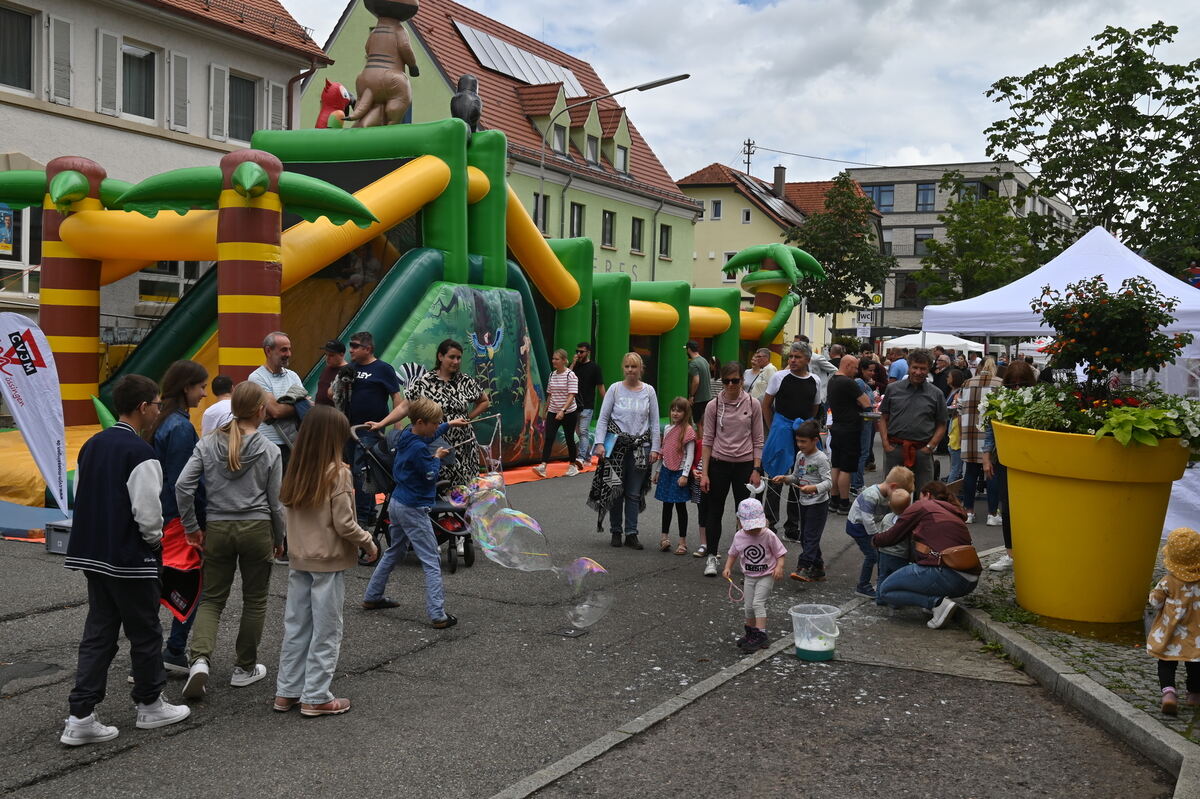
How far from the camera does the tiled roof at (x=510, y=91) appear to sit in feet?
105

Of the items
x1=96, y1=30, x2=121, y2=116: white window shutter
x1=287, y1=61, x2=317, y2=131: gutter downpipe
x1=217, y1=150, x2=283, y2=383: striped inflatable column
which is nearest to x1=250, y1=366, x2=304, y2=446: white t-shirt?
→ x1=217, y1=150, x2=283, y2=383: striped inflatable column

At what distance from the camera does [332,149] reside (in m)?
13.9

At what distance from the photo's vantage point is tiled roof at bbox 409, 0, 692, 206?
1262 inches

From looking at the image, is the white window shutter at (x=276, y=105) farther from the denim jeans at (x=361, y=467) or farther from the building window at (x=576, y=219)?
the denim jeans at (x=361, y=467)

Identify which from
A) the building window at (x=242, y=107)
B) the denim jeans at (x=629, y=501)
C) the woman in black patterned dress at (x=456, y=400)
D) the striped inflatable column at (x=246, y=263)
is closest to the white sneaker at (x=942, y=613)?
the denim jeans at (x=629, y=501)

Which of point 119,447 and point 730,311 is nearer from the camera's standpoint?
point 119,447

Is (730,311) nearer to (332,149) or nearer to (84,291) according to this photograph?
(332,149)

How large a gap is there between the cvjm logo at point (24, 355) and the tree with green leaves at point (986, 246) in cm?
2259

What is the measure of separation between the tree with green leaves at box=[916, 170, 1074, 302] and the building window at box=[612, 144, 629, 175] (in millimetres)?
10900

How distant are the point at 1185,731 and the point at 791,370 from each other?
565cm

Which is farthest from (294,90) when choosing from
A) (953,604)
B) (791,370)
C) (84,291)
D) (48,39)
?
(953,604)

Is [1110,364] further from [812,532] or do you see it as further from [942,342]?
[942,342]

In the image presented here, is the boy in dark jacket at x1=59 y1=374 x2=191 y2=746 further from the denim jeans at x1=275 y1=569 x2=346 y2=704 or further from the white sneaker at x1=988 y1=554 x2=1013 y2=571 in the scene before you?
the white sneaker at x1=988 y1=554 x2=1013 y2=571

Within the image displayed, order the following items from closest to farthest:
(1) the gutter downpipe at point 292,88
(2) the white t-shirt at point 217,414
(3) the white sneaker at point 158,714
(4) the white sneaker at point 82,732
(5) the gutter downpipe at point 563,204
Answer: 1. (4) the white sneaker at point 82,732
2. (3) the white sneaker at point 158,714
3. (2) the white t-shirt at point 217,414
4. (1) the gutter downpipe at point 292,88
5. (5) the gutter downpipe at point 563,204
